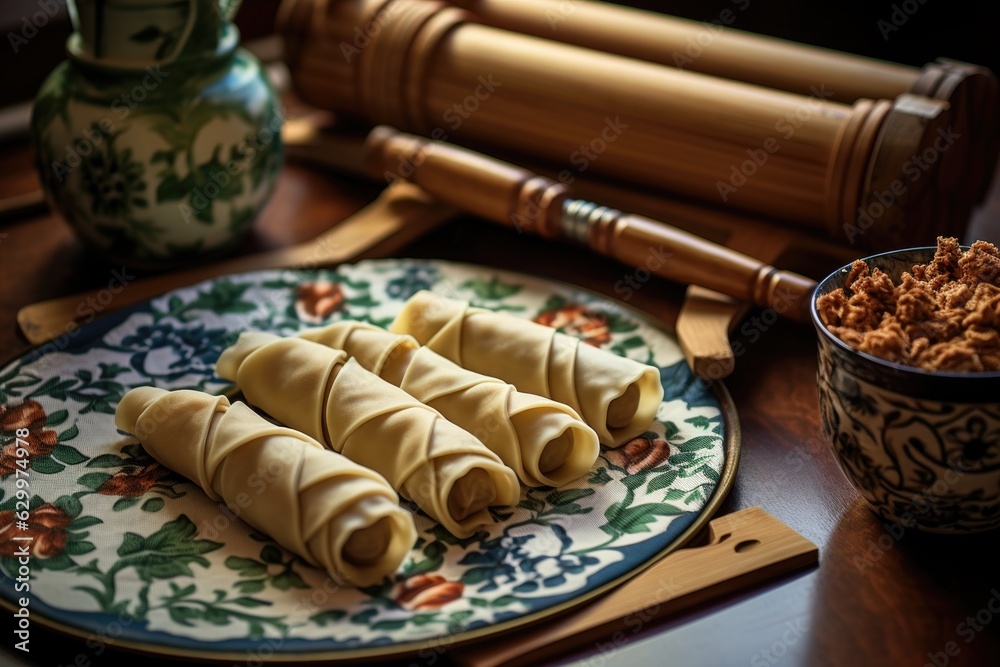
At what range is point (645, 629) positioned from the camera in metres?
0.78

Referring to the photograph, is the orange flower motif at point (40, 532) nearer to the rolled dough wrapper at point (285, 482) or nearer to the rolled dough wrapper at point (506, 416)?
the rolled dough wrapper at point (285, 482)

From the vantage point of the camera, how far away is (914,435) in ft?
2.54

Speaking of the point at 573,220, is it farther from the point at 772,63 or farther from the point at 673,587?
the point at 673,587

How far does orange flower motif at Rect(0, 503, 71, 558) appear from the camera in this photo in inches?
33.0

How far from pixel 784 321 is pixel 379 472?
56cm

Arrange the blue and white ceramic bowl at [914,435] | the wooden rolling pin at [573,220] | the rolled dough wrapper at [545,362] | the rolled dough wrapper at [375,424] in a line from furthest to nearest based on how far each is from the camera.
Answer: the wooden rolling pin at [573,220] → the rolled dough wrapper at [545,362] → the rolled dough wrapper at [375,424] → the blue and white ceramic bowl at [914,435]

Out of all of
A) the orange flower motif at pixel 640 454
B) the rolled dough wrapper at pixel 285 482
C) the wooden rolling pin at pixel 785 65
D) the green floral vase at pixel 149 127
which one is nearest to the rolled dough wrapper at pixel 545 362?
the orange flower motif at pixel 640 454

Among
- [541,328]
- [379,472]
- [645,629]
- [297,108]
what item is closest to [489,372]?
[541,328]

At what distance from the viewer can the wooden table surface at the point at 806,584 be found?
2.50ft

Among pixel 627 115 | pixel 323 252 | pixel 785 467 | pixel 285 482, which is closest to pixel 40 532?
pixel 285 482

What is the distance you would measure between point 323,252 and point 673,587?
73 centimetres

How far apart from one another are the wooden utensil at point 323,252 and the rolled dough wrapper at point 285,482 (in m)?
0.28

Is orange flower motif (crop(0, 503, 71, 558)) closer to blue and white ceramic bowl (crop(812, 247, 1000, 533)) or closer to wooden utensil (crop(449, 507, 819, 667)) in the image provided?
wooden utensil (crop(449, 507, 819, 667))

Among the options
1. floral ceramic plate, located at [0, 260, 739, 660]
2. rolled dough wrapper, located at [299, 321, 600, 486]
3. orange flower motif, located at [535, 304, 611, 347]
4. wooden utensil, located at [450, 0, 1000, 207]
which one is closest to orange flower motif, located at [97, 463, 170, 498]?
floral ceramic plate, located at [0, 260, 739, 660]
